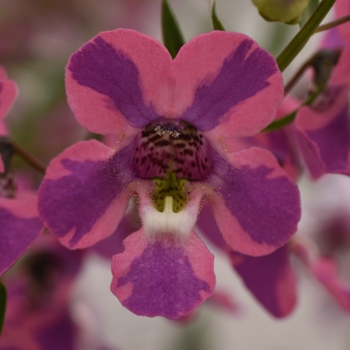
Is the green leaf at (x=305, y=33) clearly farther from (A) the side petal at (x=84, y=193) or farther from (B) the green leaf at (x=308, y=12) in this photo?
(A) the side petal at (x=84, y=193)

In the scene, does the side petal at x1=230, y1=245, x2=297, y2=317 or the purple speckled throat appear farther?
the side petal at x1=230, y1=245, x2=297, y2=317

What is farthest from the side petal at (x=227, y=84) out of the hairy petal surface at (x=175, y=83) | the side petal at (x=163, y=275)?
the side petal at (x=163, y=275)

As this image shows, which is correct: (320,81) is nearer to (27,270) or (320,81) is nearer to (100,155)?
(100,155)

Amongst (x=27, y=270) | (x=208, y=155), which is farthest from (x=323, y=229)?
(x=208, y=155)

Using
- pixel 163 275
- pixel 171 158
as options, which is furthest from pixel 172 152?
pixel 163 275

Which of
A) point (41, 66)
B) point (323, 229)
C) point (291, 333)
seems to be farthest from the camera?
point (291, 333)

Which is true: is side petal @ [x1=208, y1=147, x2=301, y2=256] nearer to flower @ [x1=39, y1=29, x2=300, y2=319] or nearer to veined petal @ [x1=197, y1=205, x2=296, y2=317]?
flower @ [x1=39, y1=29, x2=300, y2=319]

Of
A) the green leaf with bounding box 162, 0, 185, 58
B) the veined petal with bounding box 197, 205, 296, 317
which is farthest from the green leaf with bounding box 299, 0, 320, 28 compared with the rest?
the veined petal with bounding box 197, 205, 296, 317
